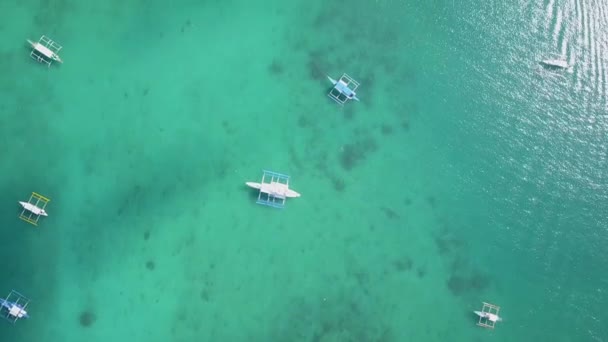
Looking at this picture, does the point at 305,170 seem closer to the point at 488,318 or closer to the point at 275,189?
the point at 275,189

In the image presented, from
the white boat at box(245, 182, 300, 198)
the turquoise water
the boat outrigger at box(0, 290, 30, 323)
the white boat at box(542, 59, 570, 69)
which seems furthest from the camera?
the white boat at box(542, 59, 570, 69)

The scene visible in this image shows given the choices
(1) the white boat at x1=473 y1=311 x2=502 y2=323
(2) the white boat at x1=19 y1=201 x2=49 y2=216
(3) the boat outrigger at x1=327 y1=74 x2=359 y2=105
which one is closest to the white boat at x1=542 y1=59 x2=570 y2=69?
(3) the boat outrigger at x1=327 y1=74 x2=359 y2=105

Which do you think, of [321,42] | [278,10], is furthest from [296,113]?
[278,10]

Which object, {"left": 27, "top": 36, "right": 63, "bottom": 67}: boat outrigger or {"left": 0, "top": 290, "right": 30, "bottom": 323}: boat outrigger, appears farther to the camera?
{"left": 27, "top": 36, "right": 63, "bottom": 67}: boat outrigger

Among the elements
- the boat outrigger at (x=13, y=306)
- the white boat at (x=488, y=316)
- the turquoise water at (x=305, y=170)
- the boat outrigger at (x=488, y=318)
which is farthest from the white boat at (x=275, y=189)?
the boat outrigger at (x=13, y=306)

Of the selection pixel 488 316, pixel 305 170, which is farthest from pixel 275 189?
pixel 488 316

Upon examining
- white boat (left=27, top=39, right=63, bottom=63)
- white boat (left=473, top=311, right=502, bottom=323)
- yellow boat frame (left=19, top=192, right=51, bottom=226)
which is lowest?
yellow boat frame (left=19, top=192, right=51, bottom=226)

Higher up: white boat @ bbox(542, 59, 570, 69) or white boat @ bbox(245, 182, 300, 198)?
white boat @ bbox(542, 59, 570, 69)

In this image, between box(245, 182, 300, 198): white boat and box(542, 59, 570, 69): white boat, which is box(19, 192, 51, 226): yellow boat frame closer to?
box(245, 182, 300, 198): white boat
